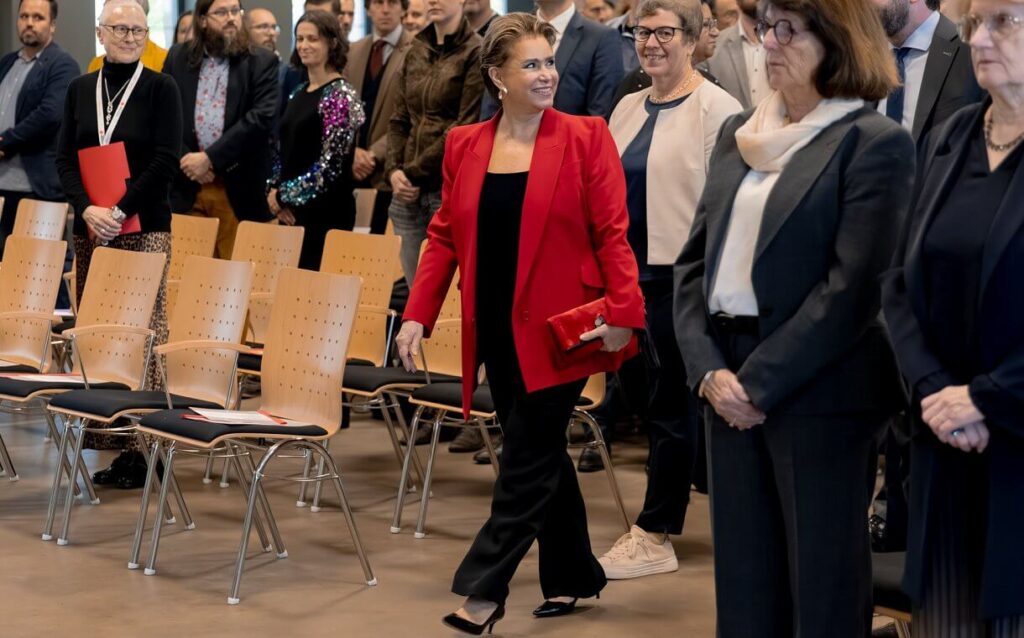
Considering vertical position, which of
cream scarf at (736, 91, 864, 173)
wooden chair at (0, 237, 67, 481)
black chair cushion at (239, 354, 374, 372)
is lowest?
black chair cushion at (239, 354, 374, 372)

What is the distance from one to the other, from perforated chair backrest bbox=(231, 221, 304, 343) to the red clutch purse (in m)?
2.87

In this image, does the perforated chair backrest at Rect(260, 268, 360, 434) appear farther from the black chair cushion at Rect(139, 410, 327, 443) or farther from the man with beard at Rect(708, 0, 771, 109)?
the man with beard at Rect(708, 0, 771, 109)

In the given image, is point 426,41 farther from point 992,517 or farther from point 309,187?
point 992,517

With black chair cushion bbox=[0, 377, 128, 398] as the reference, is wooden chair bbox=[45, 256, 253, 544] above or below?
above

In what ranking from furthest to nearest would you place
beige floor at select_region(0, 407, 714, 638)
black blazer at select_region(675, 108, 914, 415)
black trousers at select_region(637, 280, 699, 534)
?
black trousers at select_region(637, 280, 699, 534)
beige floor at select_region(0, 407, 714, 638)
black blazer at select_region(675, 108, 914, 415)

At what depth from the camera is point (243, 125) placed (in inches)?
307

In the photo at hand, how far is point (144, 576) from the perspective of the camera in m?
4.69

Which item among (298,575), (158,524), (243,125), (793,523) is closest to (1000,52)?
(793,523)


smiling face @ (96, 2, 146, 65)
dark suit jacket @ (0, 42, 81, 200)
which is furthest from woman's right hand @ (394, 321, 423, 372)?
dark suit jacket @ (0, 42, 81, 200)

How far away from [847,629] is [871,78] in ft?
3.63

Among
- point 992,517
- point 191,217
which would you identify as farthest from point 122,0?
point 992,517

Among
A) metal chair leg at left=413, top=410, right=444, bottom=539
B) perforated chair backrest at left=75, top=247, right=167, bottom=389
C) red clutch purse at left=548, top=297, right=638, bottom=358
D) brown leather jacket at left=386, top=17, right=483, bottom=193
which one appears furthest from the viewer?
brown leather jacket at left=386, top=17, right=483, bottom=193

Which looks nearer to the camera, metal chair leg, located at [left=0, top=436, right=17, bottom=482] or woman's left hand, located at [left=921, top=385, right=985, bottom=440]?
woman's left hand, located at [left=921, top=385, right=985, bottom=440]

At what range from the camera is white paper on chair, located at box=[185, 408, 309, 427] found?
455 centimetres
